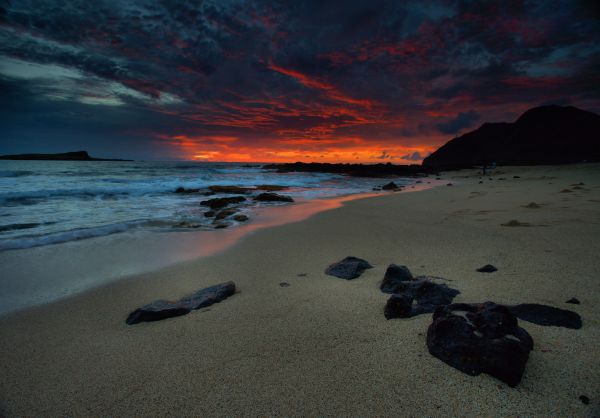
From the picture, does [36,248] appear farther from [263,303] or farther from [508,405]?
[508,405]

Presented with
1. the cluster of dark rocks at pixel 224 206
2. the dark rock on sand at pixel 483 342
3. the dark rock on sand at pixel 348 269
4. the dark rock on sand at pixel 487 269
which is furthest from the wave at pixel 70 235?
the dark rock on sand at pixel 487 269

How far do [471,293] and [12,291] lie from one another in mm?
4709

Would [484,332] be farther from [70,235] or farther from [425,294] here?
[70,235]

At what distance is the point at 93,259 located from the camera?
14.5 ft

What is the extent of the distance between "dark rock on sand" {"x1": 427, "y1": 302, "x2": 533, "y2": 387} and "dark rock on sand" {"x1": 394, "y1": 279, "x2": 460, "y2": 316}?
1.48 feet

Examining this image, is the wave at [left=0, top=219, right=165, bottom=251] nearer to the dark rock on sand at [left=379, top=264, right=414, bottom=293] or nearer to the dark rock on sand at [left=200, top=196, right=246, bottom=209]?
the dark rock on sand at [left=200, top=196, right=246, bottom=209]

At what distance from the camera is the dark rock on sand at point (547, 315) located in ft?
5.97

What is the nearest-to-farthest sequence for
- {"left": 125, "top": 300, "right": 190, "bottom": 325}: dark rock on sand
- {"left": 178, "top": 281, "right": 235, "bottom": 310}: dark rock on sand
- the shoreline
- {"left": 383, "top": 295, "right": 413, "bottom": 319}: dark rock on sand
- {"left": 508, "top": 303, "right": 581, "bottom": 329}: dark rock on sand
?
{"left": 508, "top": 303, "right": 581, "bottom": 329}: dark rock on sand
{"left": 383, "top": 295, "right": 413, "bottom": 319}: dark rock on sand
{"left": 125, "top": 300, "right": 190, "bottom": 325}: dark rock on sand
{"left": 178, "top": 281, "right": 235, "bottom": 310}: dark rock on sand
the shoreline

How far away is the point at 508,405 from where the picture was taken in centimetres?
128

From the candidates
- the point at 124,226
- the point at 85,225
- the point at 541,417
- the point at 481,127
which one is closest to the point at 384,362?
the point at 541,417

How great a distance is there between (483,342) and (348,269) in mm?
1755

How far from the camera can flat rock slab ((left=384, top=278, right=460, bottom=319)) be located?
83.6 inches

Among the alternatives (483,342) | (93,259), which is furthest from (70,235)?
(483,342)

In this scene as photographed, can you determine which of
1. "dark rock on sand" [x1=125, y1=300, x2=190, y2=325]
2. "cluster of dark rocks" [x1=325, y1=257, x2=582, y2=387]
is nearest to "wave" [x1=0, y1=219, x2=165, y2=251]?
"dark rock on sand" [x1=125, y1=300, x2=190, y2=325]
